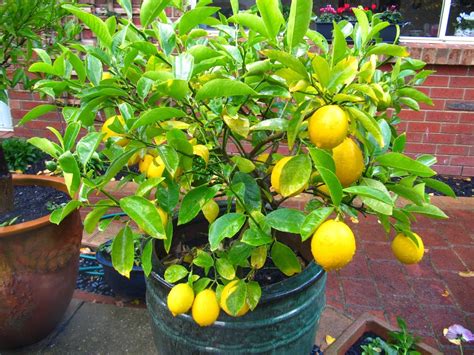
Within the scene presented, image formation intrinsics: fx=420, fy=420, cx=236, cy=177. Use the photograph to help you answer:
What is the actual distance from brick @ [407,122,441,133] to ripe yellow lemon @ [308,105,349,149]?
319cm

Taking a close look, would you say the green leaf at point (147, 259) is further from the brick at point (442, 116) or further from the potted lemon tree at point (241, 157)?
the brick at point (442, 116)

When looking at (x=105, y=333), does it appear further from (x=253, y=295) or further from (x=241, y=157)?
(x=241, y=157)

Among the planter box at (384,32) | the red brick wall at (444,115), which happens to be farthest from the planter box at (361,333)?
the planter box at (384,32)

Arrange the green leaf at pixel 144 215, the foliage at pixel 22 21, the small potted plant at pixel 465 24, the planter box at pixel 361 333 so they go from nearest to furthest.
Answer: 1. the green leaf at pixel 144 215
2. the foliage at pixel 22 21
3. the planter box at pixel 361 333
4. the small potted plant at pixel 465 24

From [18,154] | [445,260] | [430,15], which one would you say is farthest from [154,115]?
[430,15]

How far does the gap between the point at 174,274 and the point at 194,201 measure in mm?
266

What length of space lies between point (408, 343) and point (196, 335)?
3.49 ft

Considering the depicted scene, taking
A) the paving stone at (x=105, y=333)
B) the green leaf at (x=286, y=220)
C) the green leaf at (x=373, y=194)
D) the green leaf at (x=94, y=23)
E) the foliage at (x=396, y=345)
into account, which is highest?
the green leaf at (x=94, y=23)

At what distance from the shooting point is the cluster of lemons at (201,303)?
3.65 ft

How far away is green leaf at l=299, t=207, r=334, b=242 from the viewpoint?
2.85ft

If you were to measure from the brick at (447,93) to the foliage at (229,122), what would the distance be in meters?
2.65

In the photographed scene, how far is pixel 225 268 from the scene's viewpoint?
3.83 ft

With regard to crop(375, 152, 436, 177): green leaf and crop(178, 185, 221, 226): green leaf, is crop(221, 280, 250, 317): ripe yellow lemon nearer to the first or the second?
crop(178, 185, 221, 226): green leaf

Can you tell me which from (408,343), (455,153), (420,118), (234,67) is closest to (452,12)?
(420,118)
